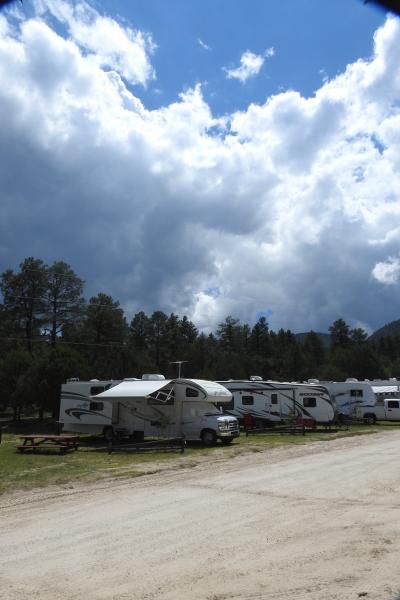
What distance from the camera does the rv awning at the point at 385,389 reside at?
40869 mm

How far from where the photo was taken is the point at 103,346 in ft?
208

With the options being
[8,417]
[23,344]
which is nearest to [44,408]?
[8,417]

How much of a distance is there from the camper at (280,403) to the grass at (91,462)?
5975mm

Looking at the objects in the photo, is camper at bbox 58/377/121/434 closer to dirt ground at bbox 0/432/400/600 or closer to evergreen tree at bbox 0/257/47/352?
dirt ground at bbox 0/432/400/600

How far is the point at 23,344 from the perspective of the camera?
193ft

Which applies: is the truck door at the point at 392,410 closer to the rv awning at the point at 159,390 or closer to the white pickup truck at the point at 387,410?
the white pickup truck at the point at 387,410

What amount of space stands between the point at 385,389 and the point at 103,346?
33281 millimetres

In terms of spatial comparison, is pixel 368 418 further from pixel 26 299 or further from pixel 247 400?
pixel 26 299

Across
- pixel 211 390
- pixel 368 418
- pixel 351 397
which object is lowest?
pixel 368 418

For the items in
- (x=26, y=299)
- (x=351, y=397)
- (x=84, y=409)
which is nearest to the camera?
(x=84, y=409)

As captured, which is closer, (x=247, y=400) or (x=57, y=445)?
(x=57, y=445)

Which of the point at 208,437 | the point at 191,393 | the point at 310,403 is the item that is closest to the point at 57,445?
the point at 191,393

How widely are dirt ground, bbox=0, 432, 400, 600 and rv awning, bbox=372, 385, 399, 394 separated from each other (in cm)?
2965

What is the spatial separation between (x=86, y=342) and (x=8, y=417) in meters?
12.5
